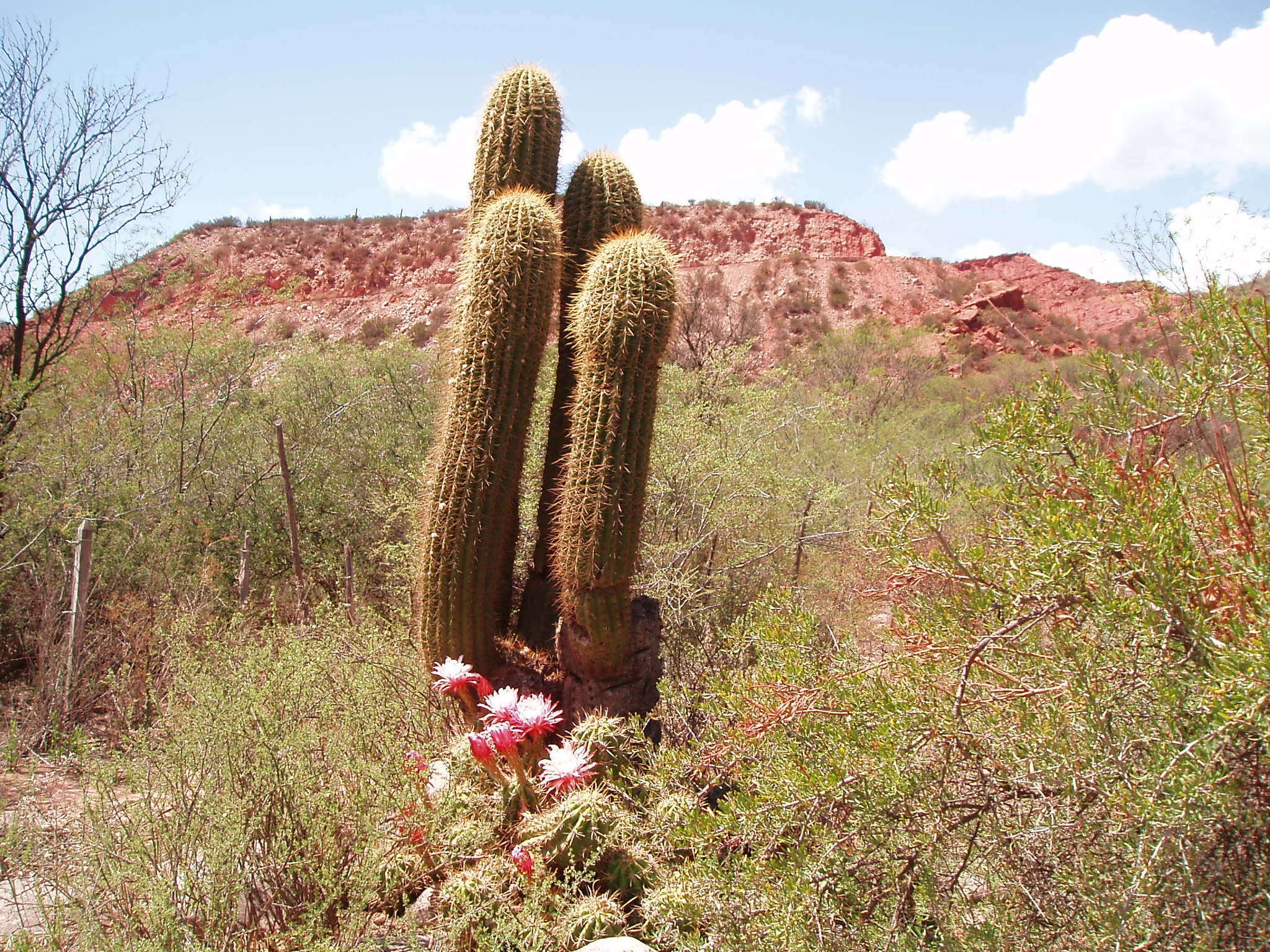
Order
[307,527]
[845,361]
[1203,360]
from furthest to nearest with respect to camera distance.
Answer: [845,361] → [307,527] → [1203,360]

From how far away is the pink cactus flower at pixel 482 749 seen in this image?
3.30 m

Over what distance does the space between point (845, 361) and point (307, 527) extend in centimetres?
1289

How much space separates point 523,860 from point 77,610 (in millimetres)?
3437

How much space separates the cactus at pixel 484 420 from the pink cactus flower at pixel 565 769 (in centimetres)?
95

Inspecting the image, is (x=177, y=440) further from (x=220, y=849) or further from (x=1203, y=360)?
(x=1203, y=360)

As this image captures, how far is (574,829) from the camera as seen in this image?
2.99 metres

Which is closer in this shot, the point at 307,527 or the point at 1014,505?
the point at 1014,505

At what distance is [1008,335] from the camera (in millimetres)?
27531

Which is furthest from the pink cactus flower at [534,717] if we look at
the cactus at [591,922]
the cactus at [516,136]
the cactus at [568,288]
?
the cactus at [516,136]

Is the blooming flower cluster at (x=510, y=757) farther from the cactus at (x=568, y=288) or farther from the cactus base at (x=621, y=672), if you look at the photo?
the cactus at (x=568, y=288)

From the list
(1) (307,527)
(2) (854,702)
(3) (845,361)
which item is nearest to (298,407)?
(1) (307,527)

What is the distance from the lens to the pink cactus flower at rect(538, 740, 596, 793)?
3.09 m

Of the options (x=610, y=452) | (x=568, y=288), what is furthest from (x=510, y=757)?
(x=568, y=288)

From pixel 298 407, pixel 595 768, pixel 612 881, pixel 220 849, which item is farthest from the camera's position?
pixel 298 407
